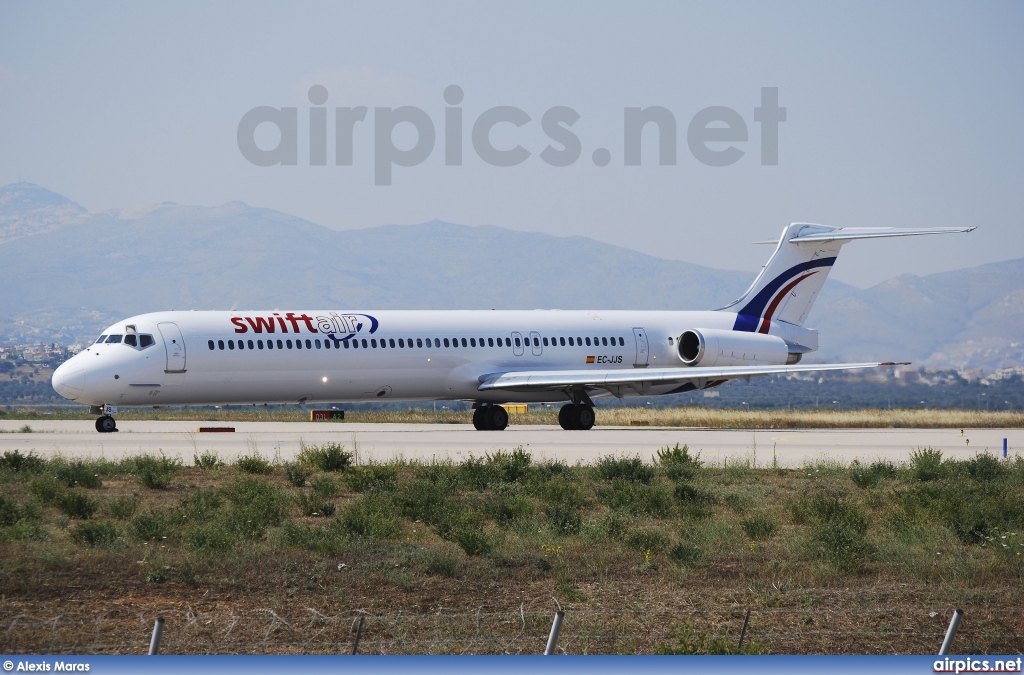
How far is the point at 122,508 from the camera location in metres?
19.3

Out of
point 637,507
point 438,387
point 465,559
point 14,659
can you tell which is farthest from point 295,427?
point 14,659

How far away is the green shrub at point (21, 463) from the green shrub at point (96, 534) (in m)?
7.75

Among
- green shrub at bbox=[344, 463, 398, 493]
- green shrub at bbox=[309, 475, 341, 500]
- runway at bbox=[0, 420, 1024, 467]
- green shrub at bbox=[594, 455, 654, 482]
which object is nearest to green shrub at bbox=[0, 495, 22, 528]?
green shrub at bbox=[309, 475, 341, 500]

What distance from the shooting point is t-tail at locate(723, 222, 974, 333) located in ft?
156

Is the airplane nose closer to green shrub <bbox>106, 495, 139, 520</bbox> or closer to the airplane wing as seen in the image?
the airplane wing

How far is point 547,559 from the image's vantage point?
16062 millimetres

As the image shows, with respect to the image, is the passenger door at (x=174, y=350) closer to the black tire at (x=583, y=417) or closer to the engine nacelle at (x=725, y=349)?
the black tire at (x=583, y=417)

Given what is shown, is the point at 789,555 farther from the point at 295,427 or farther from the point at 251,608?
the point at 295,427

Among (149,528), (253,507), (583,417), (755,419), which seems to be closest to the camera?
(149,528)

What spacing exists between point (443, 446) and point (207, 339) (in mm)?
7184

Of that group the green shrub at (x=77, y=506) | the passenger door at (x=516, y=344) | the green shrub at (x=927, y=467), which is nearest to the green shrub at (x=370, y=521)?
the green shrub at (x=77, y=506)

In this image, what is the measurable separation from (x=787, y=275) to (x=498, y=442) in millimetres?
17119

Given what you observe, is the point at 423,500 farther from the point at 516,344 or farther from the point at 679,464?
the point at 516,344

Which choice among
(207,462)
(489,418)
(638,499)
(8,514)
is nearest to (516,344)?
(489,418)
